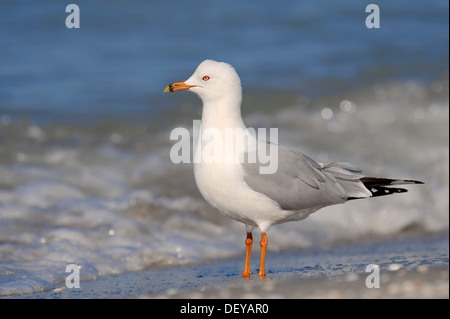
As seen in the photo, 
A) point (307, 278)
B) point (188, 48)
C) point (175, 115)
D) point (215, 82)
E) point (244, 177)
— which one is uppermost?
point (188, 48)

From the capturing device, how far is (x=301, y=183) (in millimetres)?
5367

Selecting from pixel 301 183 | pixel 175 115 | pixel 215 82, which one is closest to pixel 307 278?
pixel 301 183

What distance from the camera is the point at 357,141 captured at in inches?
391

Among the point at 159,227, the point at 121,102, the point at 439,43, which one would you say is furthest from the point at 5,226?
the point at 439,43

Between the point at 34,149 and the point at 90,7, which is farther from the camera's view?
the point at 90,7

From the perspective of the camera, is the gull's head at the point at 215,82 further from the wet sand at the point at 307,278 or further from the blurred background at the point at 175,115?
the blurred background at the point at 175,115

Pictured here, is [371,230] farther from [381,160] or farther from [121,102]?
[121,102]

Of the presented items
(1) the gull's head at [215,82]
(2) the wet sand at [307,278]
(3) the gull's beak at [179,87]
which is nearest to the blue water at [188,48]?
(2) the wet sand at [307,278]

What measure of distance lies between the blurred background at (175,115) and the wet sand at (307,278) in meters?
0.33

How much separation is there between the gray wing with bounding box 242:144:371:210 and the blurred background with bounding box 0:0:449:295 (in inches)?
59.4

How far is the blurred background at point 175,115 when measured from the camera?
7.02 meters

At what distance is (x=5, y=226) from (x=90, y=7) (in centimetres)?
876

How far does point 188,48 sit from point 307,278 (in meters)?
8.91

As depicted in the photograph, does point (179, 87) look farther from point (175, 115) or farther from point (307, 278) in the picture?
point (175, 115)
